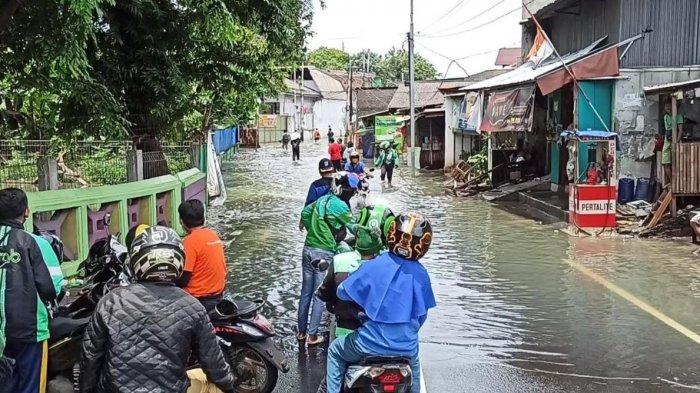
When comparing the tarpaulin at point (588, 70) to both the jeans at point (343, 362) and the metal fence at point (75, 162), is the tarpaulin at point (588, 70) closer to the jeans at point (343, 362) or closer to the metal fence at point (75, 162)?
the metal fence at point (75, 162)

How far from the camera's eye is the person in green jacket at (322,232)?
668 centimetres

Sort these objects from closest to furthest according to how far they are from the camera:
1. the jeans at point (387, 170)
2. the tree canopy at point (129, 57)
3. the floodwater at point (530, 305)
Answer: the floodwater at point (530, 305)
the tree canopy at point (129, 57)
the jeans at point (387, 170)

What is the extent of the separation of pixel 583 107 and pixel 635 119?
1.11 m

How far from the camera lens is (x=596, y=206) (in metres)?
13.8

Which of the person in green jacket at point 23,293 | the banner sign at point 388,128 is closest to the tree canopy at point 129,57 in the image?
the person in green jacket at point 23,293

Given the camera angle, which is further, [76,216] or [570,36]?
[570,36]

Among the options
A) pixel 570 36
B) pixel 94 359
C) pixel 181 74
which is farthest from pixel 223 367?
pixel 570 36

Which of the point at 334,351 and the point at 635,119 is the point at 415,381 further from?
the point at 635,119

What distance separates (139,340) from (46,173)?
6.36 m

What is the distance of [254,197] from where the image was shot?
813 inches

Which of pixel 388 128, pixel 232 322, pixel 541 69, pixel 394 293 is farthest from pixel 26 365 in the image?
pixel 388 128

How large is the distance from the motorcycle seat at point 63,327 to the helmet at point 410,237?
217 cm

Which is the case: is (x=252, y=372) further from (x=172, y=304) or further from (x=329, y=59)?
(x=329, y=59)

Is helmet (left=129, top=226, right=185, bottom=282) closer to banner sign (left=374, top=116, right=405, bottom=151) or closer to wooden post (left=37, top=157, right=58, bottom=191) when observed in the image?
wooden post (left=37, top=157, right=58, bottom=191)
